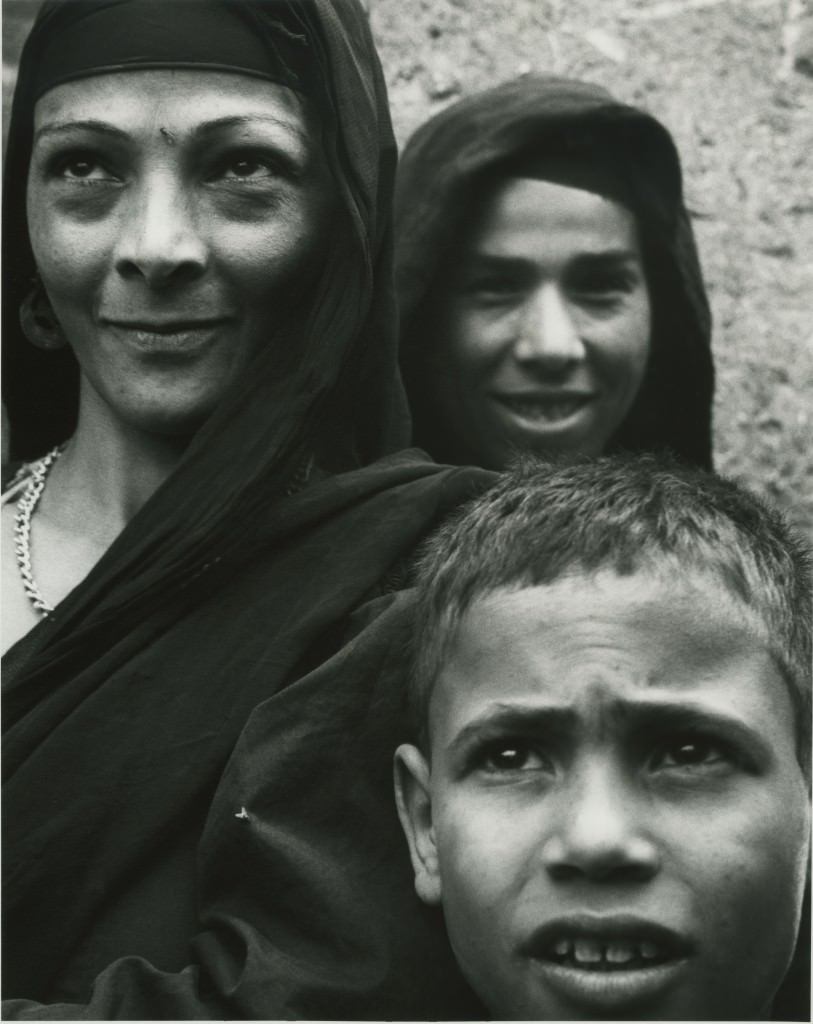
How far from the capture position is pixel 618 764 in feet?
5.60

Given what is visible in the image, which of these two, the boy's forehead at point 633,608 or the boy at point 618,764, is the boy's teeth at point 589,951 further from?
the boy's forehead at point 633,608

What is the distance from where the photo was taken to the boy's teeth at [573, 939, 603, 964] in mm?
1677

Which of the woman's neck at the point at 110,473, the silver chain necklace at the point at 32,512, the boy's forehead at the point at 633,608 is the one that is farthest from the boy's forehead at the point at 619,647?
the woman's neck at the point at 110,473

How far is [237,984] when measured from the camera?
1774mm

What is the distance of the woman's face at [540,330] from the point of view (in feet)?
9.02

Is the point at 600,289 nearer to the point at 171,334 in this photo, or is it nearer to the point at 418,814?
the point at 171,334

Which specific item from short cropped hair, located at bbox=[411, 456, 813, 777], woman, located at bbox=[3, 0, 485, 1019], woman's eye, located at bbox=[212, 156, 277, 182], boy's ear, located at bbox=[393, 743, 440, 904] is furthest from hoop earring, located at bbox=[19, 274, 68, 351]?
boy's ear, located at bbox=[393, 743, 440, 904]

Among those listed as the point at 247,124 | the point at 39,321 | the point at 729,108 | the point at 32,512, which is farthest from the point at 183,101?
the point at 729,108

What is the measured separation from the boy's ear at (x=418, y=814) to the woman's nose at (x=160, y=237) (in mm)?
525

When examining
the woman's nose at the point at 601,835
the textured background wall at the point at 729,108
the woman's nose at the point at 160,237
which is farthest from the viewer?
the textured background wall at the point at 729,108

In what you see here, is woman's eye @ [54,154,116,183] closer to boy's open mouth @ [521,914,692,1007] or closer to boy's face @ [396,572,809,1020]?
boy's face @ [396,572,809,1020]

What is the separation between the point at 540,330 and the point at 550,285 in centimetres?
7

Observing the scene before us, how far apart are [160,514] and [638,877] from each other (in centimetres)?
64

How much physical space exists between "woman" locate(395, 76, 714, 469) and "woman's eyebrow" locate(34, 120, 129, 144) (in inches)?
30.1
